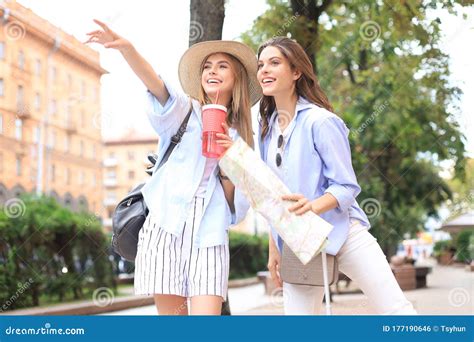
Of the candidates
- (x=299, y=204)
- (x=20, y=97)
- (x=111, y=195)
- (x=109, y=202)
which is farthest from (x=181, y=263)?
(x=109, y=202)

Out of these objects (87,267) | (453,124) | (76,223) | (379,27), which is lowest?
Answer: (87,267)

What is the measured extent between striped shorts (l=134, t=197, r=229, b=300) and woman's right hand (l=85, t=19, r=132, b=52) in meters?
0.70

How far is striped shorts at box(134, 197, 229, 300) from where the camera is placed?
2967mm

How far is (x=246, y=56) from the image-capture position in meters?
3.15

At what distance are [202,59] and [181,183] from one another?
58 centimetres

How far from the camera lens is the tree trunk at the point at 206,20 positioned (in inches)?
208

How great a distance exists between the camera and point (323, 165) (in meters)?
2.86

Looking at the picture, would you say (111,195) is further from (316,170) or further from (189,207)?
(316,170)

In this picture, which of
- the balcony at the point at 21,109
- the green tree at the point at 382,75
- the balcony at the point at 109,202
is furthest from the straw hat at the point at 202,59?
the balcony at the point at 109,202

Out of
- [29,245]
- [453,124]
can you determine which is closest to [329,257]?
[29,245]

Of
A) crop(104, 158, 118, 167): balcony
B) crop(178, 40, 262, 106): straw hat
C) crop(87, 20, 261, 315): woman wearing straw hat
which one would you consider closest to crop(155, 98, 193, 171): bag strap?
crop(87, 20, 261, 315): woman wearing straw hat

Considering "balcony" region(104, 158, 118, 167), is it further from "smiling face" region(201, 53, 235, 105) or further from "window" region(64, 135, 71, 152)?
"smiling face" region(201, 53, 235, 105)
